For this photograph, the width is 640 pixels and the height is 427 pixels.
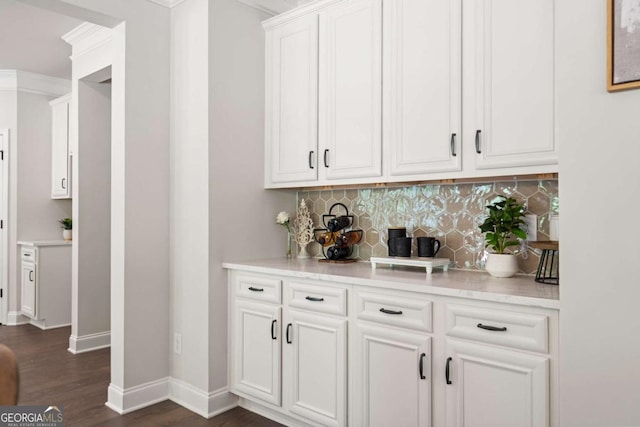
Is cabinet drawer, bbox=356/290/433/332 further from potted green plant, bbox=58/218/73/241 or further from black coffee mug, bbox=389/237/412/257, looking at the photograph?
potted green plant, bbox=58/218/73/241

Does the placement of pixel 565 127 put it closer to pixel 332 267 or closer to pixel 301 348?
pixel 332 267

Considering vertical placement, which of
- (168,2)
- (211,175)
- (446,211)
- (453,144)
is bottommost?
(446,211)

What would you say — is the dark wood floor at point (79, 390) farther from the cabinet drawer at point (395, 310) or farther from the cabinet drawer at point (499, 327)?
the cabinet drawer at point (499, 327)

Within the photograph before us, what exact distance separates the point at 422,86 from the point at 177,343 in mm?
2223

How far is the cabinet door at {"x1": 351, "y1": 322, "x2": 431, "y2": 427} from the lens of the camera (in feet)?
6.93

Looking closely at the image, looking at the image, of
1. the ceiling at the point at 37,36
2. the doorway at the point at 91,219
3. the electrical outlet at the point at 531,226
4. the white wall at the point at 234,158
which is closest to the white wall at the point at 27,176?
the ceiling at the point at 37,36

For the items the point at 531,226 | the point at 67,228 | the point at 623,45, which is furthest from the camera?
the point at 67,228

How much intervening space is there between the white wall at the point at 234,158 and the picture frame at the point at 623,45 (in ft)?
6.94

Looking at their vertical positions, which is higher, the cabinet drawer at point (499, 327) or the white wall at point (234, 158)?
the white wall at point (234, 158)

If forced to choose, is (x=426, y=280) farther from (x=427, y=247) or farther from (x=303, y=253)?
(x=303, y=253)

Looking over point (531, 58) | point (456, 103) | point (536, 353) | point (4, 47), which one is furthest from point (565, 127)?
point (4, 47)

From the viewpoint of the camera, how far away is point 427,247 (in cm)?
265

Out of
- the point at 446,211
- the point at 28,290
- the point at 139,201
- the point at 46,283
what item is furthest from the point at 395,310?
the point at 28,290

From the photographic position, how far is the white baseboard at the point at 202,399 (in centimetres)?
291
